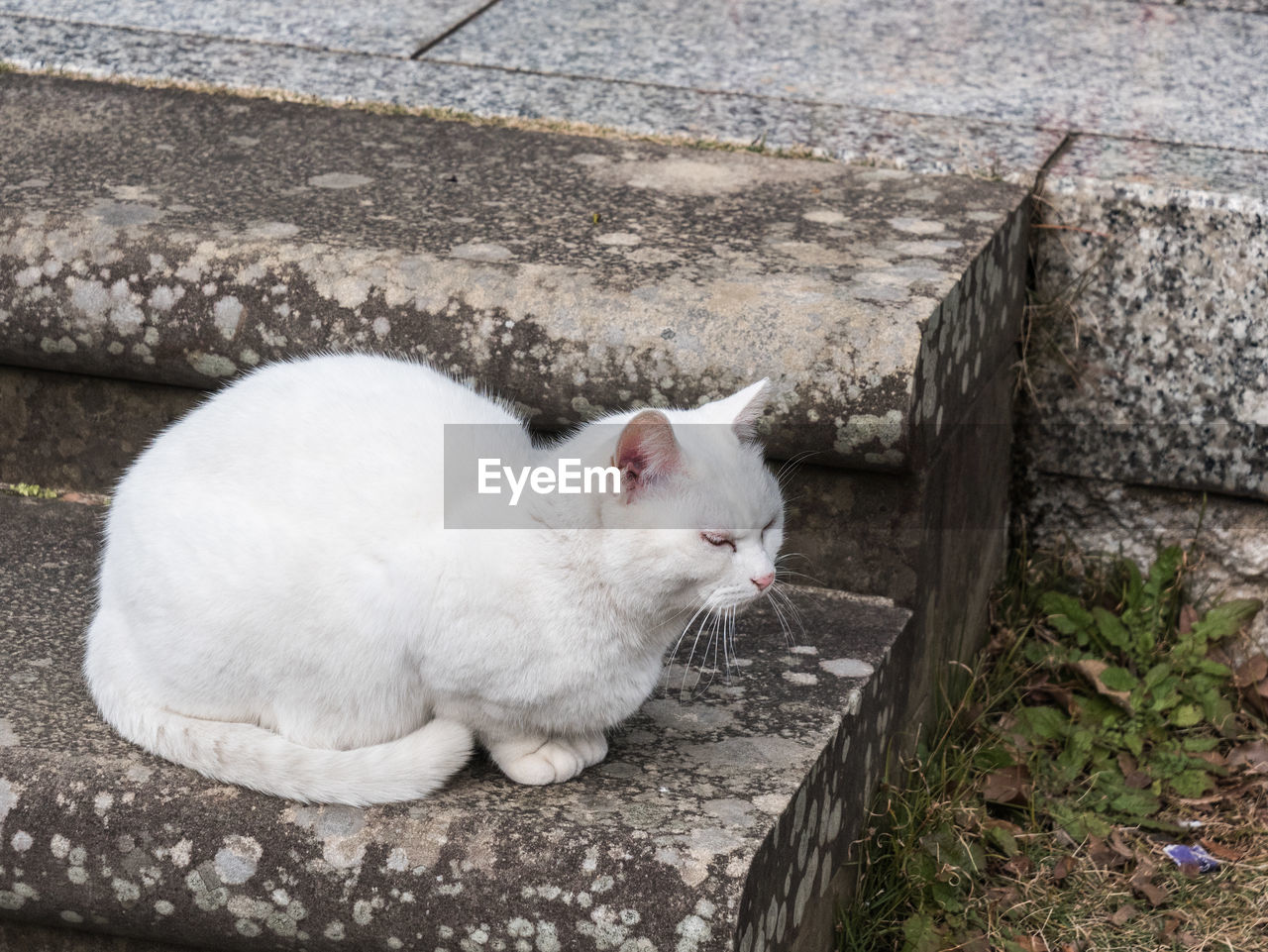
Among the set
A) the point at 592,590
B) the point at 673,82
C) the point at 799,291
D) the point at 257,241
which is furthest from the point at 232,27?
the point at 592,590

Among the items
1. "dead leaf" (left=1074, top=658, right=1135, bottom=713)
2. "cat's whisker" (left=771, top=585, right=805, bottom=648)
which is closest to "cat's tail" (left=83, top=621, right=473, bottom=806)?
"cat's whisker" (left=771, top=585, right=805, bottom=648)

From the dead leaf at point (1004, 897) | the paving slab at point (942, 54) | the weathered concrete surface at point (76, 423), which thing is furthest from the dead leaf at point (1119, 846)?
the weathered concrete surface at point (76, 423)

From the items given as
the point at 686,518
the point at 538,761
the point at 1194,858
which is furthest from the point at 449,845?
the point at 1194,858

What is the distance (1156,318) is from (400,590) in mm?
1698

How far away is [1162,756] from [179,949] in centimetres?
177

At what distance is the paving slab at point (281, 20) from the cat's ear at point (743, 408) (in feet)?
6.46

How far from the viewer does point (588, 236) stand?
2.43 m

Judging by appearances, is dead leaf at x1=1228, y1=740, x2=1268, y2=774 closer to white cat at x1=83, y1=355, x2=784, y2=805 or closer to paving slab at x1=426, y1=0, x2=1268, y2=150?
paving slab at x1=426, y1=0, x2=1268, y2=150

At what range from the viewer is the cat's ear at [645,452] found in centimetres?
155

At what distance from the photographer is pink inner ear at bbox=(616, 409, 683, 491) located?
1.54 meters

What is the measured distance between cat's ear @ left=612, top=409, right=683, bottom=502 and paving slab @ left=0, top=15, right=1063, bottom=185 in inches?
56.8

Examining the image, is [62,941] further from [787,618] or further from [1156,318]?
[1156,318]

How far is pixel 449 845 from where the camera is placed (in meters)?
1.64

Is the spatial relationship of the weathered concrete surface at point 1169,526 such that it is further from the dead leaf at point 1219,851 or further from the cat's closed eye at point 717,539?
the cat's closed eye at point 717,539
